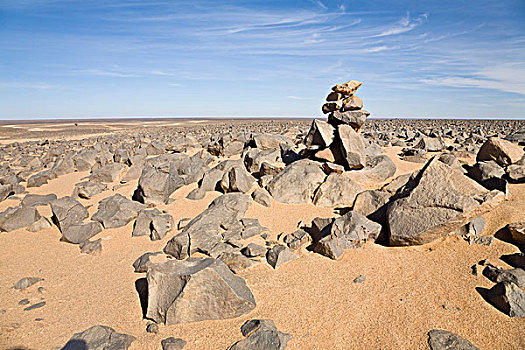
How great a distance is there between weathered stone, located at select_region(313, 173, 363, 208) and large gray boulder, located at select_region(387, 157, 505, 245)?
7.07ft

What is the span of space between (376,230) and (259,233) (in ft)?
8.86

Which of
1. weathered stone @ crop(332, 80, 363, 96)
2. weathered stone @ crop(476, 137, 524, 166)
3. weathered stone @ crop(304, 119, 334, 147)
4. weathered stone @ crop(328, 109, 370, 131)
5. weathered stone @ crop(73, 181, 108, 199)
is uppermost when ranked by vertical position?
weathered stone @ crop(332, 80, 363, 96)

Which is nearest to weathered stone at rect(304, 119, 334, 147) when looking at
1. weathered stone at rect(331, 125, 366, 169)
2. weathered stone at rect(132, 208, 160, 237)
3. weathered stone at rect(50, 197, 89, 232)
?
weathered stone at rect(331, 125, 366, 169)

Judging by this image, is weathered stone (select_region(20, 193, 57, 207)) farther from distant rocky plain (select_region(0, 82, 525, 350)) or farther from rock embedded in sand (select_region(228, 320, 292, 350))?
rock embedded in sand (select_region(228, 320, 292, 350))

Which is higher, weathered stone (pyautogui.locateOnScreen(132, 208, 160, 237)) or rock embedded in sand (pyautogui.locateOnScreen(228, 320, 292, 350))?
weathered stone (pyautogui.locateOnScreen(132, 208, 160, 237))

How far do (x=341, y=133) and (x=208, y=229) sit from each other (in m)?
5.68

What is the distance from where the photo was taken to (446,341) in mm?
3760

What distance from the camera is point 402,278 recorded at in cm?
507

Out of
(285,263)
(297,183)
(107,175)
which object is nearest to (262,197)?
(297,183)

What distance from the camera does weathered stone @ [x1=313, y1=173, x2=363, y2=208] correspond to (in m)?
8.27

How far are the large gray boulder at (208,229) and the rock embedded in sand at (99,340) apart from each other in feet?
7.48

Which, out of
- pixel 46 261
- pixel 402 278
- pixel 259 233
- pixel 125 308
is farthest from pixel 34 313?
pixel 402 278

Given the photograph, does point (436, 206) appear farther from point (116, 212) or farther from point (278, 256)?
point (116, 212)

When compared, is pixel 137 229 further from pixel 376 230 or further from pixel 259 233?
pixel 376 230
